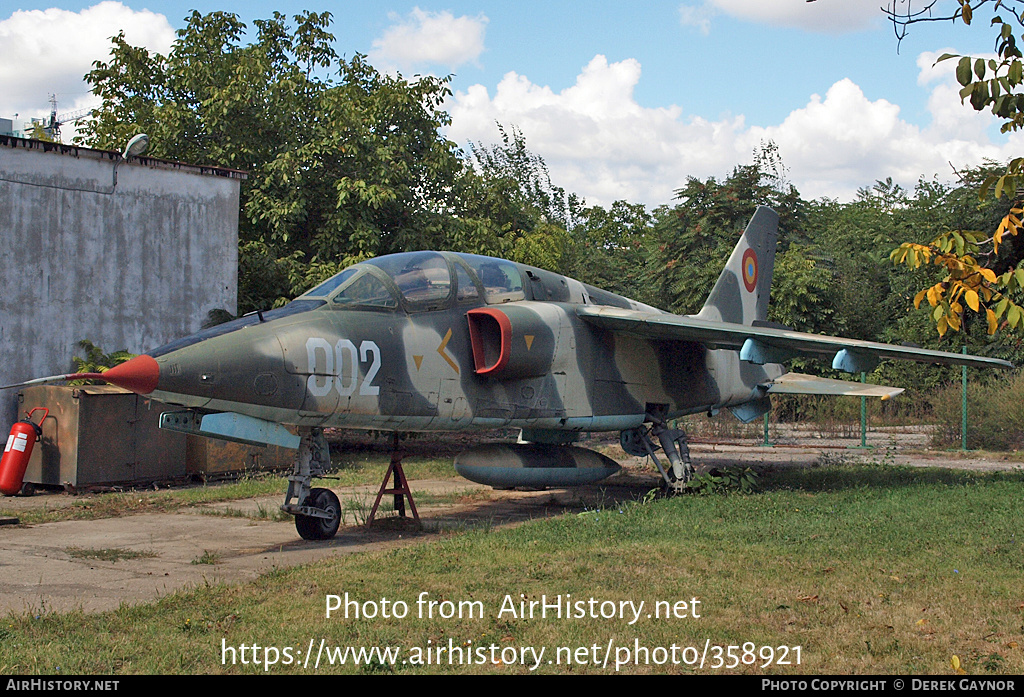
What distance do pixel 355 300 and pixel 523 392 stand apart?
2.46 m

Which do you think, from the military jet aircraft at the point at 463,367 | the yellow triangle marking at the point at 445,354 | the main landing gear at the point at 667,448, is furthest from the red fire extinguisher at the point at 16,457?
the main landing gear at the point at 667,448

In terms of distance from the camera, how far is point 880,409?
25750 mm

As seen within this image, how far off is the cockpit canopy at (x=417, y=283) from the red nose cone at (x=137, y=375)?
2134mm

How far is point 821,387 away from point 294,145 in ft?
41.8

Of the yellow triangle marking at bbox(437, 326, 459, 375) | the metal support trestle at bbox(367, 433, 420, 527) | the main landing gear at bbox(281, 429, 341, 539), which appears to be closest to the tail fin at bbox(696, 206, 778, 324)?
the yellow triangle marking at bbox(437, 326, 459, 375)

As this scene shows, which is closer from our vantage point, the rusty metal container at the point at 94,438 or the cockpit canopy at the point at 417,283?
the cockpit canopy at the point at 417,283

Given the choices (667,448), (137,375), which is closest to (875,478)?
(667,448)

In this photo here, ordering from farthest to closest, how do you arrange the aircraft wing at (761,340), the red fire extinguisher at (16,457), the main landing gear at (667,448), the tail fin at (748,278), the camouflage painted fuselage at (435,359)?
1. the tail fin at (748,278)
2. the red fire extinguisher at (16,457)
3. the main landing gear at (667,448)
4. the aircraft wing at (761,340)
5. the camouflage painted fuselage at (435,359)

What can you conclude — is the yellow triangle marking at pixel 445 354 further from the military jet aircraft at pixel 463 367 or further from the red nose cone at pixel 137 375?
the red nose cone at pixel 137 375

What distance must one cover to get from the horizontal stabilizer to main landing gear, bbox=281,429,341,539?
27.9 feet

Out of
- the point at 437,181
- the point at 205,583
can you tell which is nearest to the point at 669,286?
Answer: the point at 437,181

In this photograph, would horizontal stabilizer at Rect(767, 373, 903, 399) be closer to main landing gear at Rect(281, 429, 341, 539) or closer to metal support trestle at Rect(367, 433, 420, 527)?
metal support trestle at Rect(367, 433, 420, 527)

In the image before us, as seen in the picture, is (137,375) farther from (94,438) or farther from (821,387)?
(821,387)

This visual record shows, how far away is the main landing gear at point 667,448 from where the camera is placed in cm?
1285
